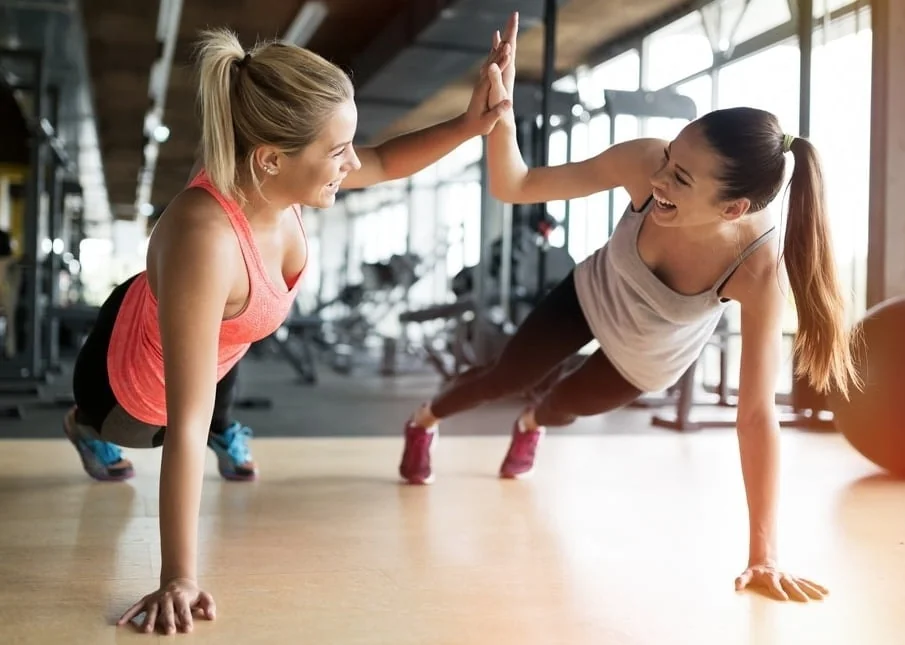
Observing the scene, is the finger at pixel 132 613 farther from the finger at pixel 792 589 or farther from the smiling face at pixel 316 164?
the finger at pixel 792 589

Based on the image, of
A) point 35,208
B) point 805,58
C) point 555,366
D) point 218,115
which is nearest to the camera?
point 218,115

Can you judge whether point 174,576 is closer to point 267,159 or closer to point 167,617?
point 167,617

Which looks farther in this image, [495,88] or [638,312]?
[638,312]

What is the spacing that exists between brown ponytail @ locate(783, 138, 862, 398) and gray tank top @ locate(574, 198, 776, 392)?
0.19 metres

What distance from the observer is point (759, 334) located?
1.43 metres

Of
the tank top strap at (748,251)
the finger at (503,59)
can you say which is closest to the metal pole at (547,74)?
the finger at (503,59)

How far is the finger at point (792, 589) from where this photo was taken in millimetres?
1355

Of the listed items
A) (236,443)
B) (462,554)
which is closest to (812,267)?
(462,554)

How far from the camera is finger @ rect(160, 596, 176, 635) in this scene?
1.15 m

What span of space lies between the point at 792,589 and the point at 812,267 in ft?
1.63

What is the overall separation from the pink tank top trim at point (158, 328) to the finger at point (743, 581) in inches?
33.5

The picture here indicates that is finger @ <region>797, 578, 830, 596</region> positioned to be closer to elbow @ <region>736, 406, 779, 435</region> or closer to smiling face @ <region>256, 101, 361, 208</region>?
elbow @ <region>736, 406, 779, 435</region>

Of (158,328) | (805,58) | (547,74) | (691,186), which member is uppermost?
(547,74)

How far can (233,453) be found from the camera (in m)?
2.24
